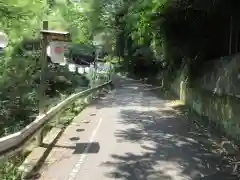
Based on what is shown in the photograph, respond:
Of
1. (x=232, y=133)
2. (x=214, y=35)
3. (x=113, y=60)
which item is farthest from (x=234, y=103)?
(x=113, y=60)

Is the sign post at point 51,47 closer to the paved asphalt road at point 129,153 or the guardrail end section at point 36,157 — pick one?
the guardrail end section at point 36,157

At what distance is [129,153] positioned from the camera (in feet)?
30.8

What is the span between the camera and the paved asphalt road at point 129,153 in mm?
7648

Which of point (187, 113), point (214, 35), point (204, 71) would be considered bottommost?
point (187, 113)

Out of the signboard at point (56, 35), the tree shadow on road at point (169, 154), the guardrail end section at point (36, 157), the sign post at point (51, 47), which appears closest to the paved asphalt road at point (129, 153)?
the tree shadow on road at point (169, 154)

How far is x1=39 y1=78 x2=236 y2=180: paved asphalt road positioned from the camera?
25.1ft

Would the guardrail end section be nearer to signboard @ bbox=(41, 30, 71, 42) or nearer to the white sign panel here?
the white sign panel

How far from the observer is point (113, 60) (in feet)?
250

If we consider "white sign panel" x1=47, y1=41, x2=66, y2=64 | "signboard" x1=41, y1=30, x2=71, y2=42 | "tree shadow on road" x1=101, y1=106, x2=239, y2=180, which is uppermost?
"signboard" x1=41, y1=30, x2=71, y2=42

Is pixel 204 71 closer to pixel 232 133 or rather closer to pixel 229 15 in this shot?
pixel 229 15

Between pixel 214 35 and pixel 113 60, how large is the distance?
59.3 meters

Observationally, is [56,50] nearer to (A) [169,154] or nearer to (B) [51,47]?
(B) [51,47]

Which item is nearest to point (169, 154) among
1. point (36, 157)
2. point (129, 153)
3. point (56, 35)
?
point (129, 153)

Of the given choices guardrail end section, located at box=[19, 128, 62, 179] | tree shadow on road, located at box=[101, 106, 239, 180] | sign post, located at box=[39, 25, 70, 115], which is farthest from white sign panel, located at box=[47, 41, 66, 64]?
tree shadow on road, located at box=[101, 106, 239, 180]
